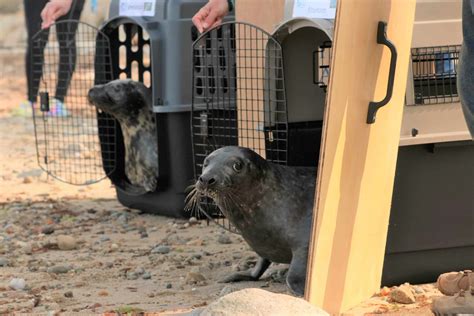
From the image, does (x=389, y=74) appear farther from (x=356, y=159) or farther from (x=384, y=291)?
(x=384, y=291)

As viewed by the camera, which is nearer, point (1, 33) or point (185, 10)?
point (185, 10)

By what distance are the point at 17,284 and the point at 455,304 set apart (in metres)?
2.01

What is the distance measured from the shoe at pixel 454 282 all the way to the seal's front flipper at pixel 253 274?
2.94ft

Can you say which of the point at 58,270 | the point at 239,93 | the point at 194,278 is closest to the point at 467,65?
the point at 194,278

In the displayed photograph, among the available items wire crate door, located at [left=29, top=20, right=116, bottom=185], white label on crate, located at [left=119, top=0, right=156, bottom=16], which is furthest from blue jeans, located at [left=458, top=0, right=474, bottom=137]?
wire crate door, located at [left=29, top=20, right=116, bottom=185]

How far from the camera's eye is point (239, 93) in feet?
18.7

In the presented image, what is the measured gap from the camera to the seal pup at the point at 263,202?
4805mm

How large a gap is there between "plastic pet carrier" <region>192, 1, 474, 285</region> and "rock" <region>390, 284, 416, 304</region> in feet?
0.62

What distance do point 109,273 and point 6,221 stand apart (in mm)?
1588

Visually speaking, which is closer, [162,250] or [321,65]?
[321,65]

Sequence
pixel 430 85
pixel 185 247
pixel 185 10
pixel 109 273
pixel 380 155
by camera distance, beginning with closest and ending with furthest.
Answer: pixel 380 155
pixel 430 85
pixel 109 273
pixel 185 247
pixel 185 10

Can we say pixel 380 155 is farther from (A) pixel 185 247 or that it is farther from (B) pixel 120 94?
(B) pixel 120 94

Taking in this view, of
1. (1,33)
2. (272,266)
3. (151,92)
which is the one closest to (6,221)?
(151,92)

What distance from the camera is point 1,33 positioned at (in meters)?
17.5
